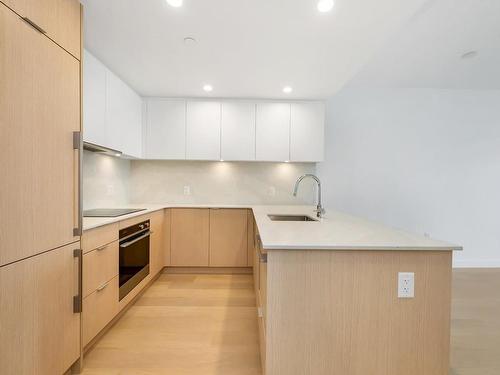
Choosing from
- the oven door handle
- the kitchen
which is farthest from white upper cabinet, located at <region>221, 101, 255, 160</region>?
the oven door handle

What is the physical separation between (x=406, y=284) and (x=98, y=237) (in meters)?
1.88

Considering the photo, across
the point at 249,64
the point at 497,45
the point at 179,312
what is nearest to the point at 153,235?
the point at 179,312

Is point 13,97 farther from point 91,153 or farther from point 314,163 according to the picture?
point 314,163

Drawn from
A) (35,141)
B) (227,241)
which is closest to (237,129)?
(227,241)

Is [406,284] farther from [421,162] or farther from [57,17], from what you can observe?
[421,162]

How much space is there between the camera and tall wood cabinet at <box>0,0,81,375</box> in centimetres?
101

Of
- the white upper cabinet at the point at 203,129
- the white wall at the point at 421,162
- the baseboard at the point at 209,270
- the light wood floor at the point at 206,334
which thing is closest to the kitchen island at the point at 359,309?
the light wood floor at the point at 206,334

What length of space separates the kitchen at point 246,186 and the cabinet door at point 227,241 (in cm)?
3

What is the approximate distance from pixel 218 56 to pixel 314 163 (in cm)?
204

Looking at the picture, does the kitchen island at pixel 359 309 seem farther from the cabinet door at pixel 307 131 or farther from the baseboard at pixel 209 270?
the cabinet door at pixel 307 131

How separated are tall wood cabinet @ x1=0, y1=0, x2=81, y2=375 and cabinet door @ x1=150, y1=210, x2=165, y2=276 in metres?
1.28

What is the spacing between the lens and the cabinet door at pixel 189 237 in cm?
308

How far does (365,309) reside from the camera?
1.13 meters

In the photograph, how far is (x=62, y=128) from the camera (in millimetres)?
1299
